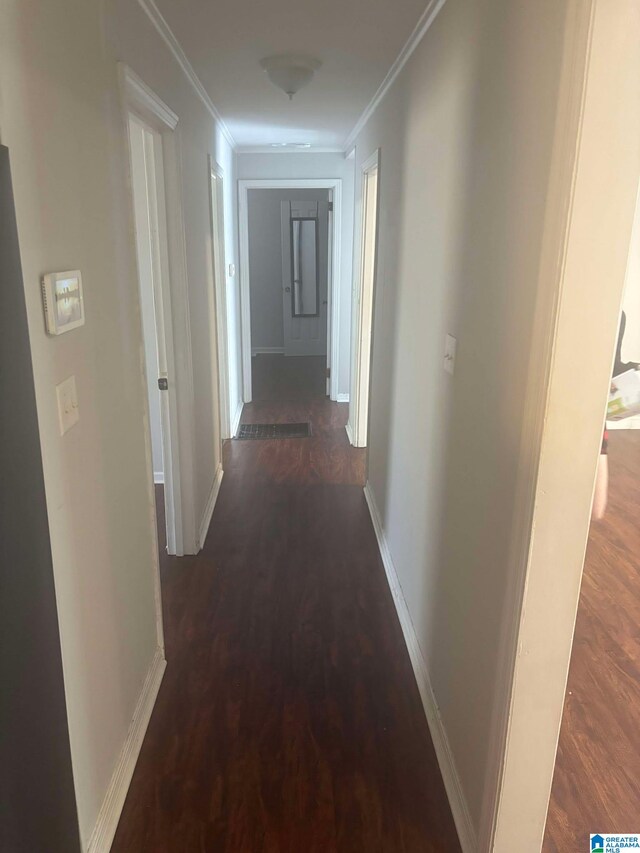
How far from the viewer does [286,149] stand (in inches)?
204

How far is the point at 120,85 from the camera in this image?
1733 millimetres

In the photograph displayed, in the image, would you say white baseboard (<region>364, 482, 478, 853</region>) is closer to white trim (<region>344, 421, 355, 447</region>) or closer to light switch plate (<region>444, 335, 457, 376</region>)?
light switch plate (<region>444, 335, 457, 376</region>)

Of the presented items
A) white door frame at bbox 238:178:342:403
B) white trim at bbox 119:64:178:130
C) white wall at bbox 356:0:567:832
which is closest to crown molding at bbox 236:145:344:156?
white door frame at bbox 238:178:342:403

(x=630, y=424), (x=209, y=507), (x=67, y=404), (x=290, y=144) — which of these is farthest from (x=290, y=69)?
(x=630, y=424)

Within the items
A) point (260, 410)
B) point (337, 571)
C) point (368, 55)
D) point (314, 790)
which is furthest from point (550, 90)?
point (260, 410)

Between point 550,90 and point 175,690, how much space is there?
2.08 metres

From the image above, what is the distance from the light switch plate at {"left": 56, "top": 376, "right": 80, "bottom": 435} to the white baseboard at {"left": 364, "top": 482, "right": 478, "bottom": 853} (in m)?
1.40

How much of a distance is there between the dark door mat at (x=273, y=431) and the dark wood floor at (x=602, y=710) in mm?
2365

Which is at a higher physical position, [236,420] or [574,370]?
[574,370]

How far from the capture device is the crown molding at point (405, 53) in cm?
201

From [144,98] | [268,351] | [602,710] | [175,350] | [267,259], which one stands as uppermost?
[144,98]

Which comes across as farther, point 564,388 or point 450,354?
point 450,354

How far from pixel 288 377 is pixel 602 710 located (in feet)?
17.0

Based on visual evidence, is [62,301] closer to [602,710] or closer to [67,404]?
[67,404]
